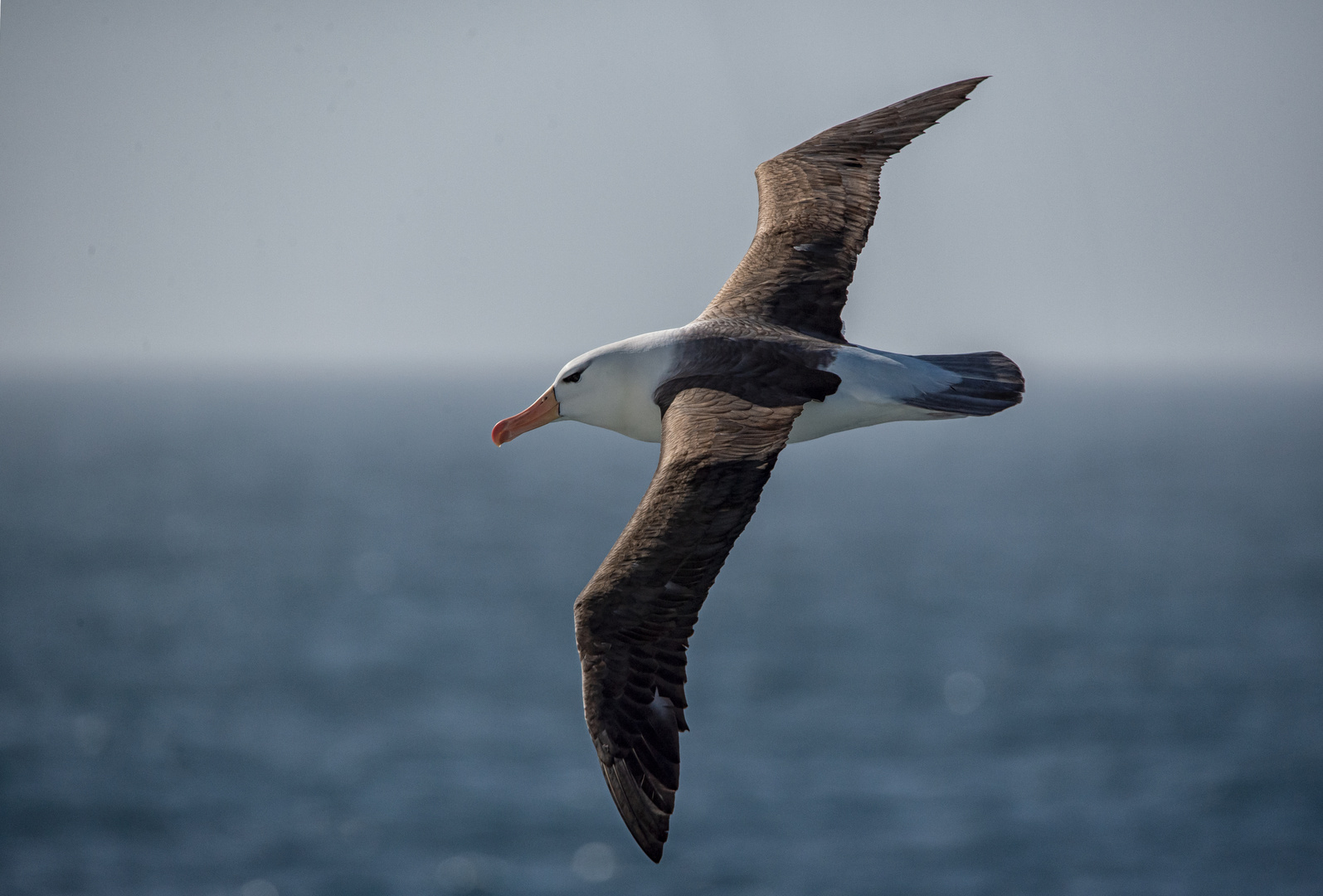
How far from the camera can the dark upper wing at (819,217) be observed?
8.31 m

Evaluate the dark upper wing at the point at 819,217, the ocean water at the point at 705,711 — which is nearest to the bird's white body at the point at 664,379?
the dark upper wing at the point at 819,217

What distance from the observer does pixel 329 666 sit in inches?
2970

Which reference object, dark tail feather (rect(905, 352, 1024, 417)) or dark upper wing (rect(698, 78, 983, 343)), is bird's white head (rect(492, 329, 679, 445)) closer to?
dark upper wing (rect(698, 78, 983, 343))

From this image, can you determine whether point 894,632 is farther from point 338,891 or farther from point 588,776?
point 338,891

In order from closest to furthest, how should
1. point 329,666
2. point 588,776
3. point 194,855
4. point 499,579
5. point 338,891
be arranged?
point 338,891 → point 194,855 → point 588,776 → point 329,666 → point 499,579

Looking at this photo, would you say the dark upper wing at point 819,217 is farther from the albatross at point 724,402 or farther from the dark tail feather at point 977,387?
the dark tail feather at point 977,387

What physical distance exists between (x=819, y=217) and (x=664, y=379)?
213 centimetres

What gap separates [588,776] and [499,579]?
30831mm

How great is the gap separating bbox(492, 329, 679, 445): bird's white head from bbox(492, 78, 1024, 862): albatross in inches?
0.4

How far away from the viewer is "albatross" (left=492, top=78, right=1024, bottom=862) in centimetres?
605

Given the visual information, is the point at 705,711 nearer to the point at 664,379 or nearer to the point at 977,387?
the point at 977,387

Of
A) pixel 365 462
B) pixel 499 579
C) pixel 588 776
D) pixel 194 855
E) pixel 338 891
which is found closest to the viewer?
pixel 338 891

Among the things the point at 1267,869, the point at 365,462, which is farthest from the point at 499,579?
the point at 365,462

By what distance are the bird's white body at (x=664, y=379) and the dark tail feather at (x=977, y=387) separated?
0.05m
